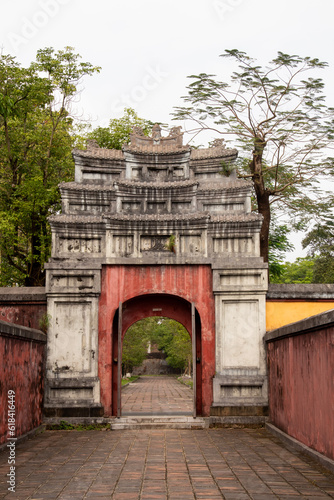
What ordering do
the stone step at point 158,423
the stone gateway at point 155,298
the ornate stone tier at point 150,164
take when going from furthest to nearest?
the ornate stone tier at point 150,164 → the stone gateway at point 155,298 → the stone step at point 158,423

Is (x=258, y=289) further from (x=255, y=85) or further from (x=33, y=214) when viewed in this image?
(x=33, y=214)

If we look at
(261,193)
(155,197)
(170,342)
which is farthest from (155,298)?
(170,342)

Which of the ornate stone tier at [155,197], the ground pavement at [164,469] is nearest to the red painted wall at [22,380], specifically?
the ground pavement at [164,469]

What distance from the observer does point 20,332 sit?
9.02m

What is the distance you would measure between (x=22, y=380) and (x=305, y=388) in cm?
468

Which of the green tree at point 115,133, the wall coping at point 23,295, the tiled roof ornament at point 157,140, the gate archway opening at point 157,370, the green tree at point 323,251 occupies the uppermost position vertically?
the green tree at point 115,133

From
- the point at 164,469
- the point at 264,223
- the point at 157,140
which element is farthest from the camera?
the point at 264,223

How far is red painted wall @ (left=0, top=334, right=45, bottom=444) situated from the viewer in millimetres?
8148

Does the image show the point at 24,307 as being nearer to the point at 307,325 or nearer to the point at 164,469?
the point at 164,469

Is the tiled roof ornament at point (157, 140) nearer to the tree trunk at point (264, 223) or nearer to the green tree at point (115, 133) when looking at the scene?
the tree trunk at point (264, 223)

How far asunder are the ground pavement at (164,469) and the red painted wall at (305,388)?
35 cm

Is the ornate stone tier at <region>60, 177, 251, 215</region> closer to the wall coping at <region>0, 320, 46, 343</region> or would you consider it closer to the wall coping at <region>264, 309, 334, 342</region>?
the wall coping at <region>0, 320, 46, 343</region>

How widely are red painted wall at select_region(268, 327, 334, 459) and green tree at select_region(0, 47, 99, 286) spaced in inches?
362

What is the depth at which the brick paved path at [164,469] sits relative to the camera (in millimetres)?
5594
